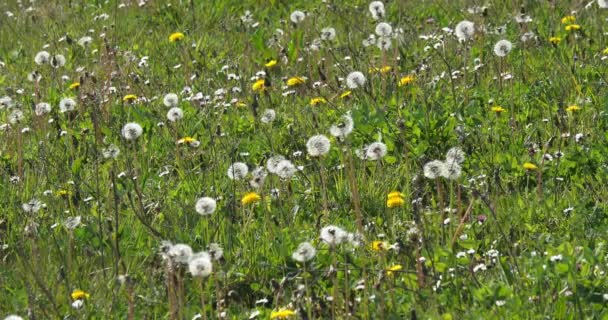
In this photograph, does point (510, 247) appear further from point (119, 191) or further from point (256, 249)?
point (119, 191)

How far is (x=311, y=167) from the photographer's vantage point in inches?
167

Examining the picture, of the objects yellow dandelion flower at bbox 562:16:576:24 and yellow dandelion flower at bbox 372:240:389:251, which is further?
yellow dandelion flower at bbox 562:16:576:24

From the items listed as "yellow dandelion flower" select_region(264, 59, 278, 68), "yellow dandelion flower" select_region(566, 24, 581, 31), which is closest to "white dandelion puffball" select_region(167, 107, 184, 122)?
"yellow dandelion flower" select_region(264, 59, 278, 68)

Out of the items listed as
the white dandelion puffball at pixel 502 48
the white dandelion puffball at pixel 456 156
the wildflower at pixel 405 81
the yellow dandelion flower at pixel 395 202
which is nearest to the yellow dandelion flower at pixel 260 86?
the wildflower at pixel 405 81

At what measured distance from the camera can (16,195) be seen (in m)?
4.10

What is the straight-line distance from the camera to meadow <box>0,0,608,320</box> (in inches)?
118

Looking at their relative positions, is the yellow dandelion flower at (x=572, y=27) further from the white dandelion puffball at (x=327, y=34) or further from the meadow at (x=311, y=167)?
the white dandelion puffball at (x=327, y=34)

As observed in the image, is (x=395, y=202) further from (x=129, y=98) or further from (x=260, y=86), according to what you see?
(x=129, y=98)

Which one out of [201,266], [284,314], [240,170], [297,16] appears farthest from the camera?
[297,16]

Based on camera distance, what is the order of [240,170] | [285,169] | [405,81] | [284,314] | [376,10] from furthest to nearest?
[376,10], [405,81], [240,170], [285,169], [284,314]

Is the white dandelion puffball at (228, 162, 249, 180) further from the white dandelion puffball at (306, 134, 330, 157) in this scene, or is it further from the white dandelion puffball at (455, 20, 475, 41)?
the white dandelion puffball at (455, 20, 475, 41)

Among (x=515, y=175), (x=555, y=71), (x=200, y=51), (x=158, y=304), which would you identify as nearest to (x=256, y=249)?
(x=158, y=304)

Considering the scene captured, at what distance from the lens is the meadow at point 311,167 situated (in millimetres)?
2994

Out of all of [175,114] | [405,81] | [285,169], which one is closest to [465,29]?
[405,81]
